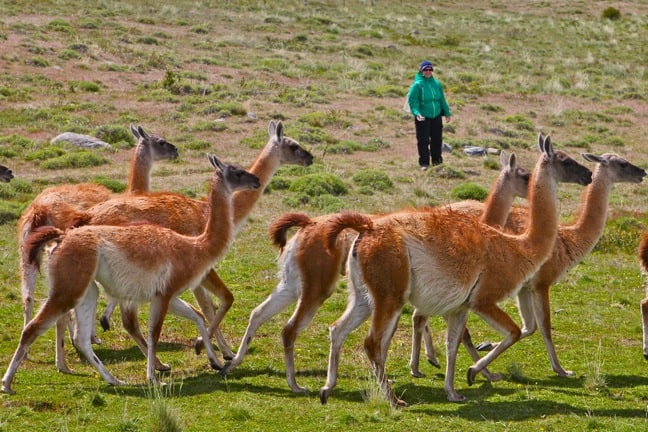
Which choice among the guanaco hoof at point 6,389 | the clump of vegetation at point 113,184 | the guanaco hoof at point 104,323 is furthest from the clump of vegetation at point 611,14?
the guanaco hoof at point 6,389

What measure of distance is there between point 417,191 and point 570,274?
5486 millimetres

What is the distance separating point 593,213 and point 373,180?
9606 mm

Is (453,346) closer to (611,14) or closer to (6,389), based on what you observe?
(6,389)

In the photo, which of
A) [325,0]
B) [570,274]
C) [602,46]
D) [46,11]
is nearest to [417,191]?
[570,274]

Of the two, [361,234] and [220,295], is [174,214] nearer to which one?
[220,295]

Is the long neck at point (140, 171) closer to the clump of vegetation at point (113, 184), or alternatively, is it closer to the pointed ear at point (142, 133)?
the pointed ear at point (142, 133)

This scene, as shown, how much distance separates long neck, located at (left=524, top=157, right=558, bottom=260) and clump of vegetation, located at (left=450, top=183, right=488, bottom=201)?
9.35 metres

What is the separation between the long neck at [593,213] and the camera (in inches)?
396

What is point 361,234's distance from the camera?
808 centimetres

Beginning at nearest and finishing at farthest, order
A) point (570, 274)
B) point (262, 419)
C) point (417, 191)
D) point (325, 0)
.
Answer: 1. point (262, 419)
2. point (570, 274)
3. point (417, 191)
4. point (325, 0)

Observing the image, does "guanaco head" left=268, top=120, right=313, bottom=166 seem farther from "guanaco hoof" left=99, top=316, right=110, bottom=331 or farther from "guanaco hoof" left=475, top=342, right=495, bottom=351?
"guanaco hoof" left=475, top=342, right=495, bottom=351

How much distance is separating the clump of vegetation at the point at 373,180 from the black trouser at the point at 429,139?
5.18ft

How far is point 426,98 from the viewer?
20578 millimetres

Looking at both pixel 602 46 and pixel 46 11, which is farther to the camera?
pixel 602 46
